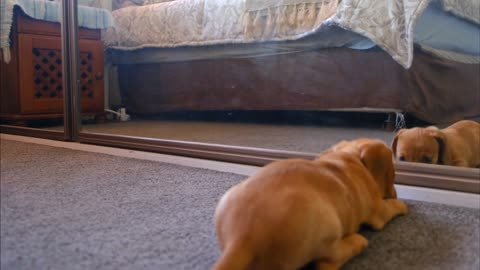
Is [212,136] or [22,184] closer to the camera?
[22,184]

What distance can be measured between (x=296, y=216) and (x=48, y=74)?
60.9 inches

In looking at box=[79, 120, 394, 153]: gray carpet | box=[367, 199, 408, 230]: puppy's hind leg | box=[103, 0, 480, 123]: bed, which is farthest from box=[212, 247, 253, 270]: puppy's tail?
box=[103, 0, 480, 123]: bed

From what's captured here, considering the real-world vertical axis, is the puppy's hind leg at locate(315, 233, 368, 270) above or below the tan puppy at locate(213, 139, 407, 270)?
below

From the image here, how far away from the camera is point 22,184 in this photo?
0.92m

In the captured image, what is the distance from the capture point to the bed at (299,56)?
1.41 metres

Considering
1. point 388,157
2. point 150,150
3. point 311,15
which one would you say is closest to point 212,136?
point 150,150

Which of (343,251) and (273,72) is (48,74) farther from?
(343,251)

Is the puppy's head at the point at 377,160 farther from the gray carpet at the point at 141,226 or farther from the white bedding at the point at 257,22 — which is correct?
the white bedding at the point at 257,22

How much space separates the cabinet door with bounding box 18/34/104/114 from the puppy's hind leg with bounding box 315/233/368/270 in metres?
1.34

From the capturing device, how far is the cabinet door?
1.72m

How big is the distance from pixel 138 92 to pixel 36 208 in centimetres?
138

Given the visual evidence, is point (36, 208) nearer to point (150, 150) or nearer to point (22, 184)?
point (22, 184)

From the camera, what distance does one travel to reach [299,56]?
1732 millimetres

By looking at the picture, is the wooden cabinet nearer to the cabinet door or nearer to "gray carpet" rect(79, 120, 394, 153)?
the cabinet door
